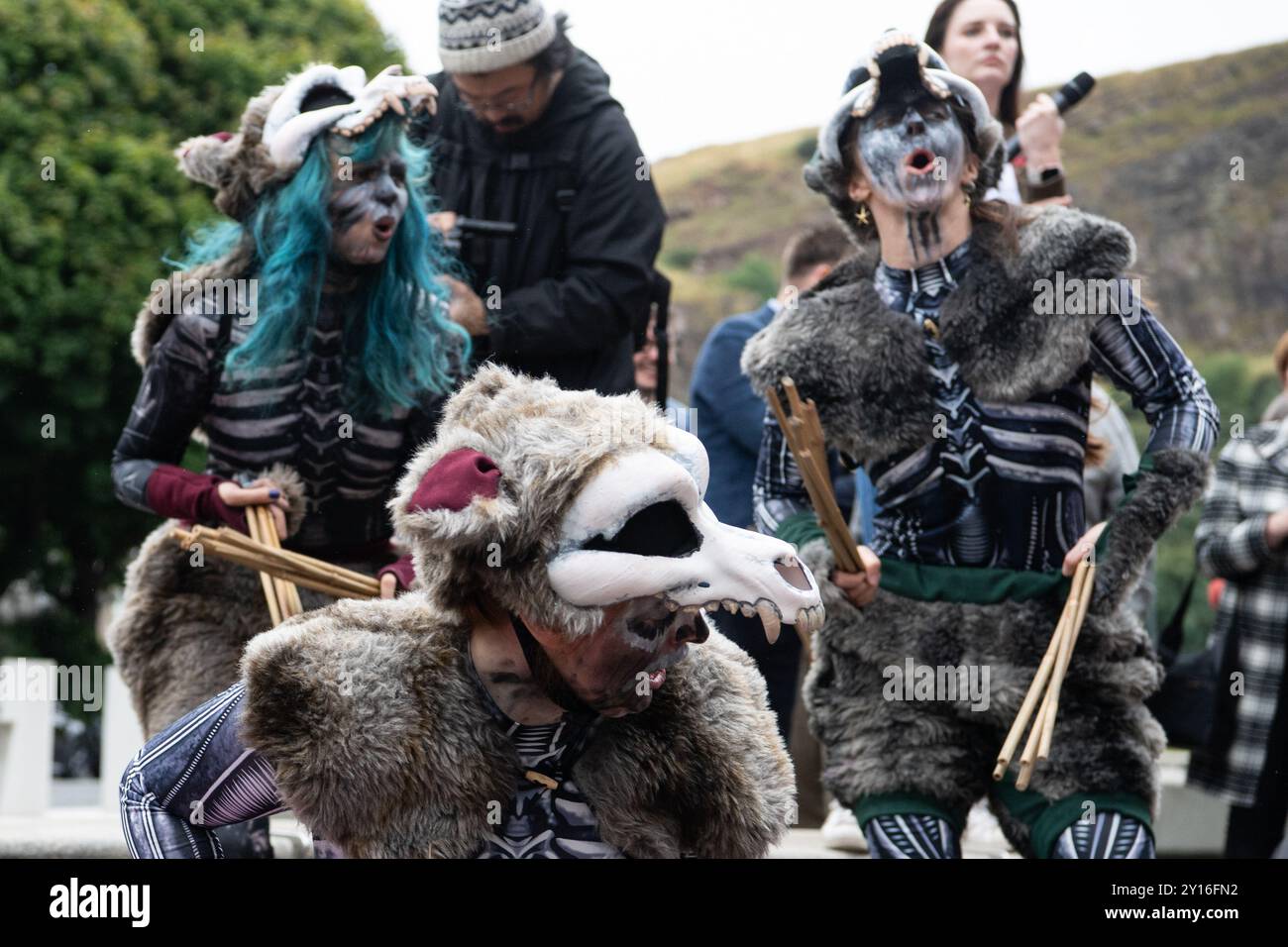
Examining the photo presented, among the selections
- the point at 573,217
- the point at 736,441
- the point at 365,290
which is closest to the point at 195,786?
the point at 365,290

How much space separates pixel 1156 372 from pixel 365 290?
1.82 m

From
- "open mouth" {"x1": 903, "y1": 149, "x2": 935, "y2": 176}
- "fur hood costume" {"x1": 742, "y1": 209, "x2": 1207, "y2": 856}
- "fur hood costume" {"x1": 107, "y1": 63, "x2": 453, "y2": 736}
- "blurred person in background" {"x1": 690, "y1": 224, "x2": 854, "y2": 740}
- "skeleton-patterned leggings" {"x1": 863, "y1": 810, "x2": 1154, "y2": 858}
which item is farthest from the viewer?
"blurred person in background" {"x1": 690, "y1": 224, "x2": 854, "y2": 740}

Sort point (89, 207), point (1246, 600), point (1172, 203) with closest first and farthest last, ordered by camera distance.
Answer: point (1246, 600), point (89, 207), point (1172, 203)

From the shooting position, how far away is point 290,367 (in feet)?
14.6

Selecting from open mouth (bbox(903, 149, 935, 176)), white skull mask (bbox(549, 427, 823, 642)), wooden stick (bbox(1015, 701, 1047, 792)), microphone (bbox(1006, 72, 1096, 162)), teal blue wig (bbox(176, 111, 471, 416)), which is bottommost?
wooden stick (bbox(1015, 701, 1047, 792))

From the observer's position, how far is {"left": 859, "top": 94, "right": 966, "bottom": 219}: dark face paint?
14.0 ft

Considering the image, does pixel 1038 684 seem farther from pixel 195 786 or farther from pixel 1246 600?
pixel 1246 600

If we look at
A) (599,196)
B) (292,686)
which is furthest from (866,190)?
(292,686)

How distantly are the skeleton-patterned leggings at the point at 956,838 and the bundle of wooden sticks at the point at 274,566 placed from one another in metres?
1.20

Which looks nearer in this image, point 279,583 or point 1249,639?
point 279,583

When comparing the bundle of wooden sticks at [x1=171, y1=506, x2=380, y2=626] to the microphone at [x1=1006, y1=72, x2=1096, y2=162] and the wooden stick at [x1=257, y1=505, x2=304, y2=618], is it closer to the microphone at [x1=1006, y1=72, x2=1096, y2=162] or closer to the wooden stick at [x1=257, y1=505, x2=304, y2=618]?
the wooden stick at [x1=257, y1=505, x2=304, y2=618]

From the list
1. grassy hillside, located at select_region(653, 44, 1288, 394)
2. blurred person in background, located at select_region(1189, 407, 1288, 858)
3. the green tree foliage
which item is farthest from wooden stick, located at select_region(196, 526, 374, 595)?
grassy hillside, located at select_region(653, 44, 1288, 394)

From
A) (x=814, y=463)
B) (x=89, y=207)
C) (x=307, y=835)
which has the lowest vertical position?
(x=307, y=835)

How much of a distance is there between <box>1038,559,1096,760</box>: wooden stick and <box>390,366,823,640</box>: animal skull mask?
987mm
